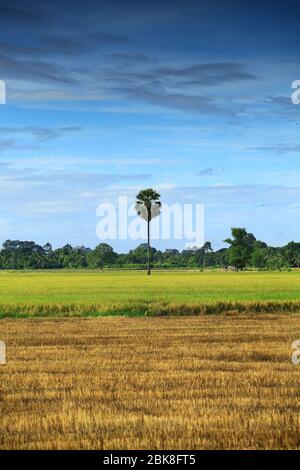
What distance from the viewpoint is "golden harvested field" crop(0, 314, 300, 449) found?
1071cm

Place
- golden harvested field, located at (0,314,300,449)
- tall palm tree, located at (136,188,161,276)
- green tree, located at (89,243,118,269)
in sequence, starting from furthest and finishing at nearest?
green tree, located at (89,243,118,269) → tall palm tree, located at (136,188,161,276) → golden harvested field, located at (0,314,300,449)

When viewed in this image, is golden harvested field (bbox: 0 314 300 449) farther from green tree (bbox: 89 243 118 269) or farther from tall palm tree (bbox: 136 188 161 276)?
green tree (bbox: 89 243 118 269)

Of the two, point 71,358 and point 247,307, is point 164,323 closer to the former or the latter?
point 247,307

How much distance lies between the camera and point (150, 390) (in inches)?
571

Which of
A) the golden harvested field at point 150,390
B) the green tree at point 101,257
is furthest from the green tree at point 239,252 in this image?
the golden harvested field at point 150,390

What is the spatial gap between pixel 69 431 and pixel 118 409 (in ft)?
5.50

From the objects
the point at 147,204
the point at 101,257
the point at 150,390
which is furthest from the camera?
the point at 101,257

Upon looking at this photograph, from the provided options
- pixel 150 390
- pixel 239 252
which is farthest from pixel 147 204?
pixel 150 390

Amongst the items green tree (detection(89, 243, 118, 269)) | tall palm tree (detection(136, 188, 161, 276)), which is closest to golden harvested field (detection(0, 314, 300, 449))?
tall palm tree (detection(136, 188, 161, 276))

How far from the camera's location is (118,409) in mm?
12680

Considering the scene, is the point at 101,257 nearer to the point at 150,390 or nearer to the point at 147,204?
the point at 147,204

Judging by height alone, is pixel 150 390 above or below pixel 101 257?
below

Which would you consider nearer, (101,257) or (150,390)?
(150,390)
